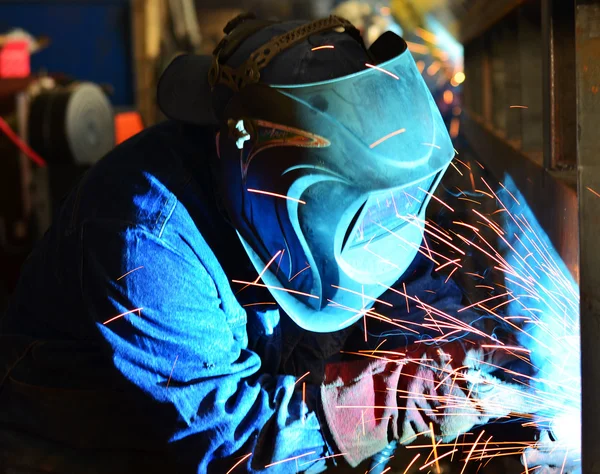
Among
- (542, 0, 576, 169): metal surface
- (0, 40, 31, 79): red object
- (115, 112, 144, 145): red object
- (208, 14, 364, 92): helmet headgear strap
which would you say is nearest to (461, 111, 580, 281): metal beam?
(542, 0, 576, 169): metal surface

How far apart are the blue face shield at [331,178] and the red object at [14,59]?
426cm

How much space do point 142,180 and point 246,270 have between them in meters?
0.32

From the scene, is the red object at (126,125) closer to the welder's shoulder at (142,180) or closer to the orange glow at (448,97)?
the orange glow at (448,97)

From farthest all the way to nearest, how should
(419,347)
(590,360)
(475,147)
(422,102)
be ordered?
(475,147), (419,347), (422,102), (590,360)

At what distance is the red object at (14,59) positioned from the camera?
5289 millimetres

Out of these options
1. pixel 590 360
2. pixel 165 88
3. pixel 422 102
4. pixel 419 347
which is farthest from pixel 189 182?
pixel 590 360

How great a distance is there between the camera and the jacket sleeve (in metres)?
1.52

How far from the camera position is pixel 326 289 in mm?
1575

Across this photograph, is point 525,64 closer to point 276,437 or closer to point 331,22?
point 331,22

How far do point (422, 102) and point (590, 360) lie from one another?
641 millimetres

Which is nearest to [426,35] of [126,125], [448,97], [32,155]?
[448,97]

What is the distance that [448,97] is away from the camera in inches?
251

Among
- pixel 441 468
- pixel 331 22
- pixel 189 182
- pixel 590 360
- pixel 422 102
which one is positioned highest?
pixel 331 22

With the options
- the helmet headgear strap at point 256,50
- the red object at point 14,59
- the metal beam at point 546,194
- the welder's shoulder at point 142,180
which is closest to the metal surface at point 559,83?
the metal beam at point 546,194
